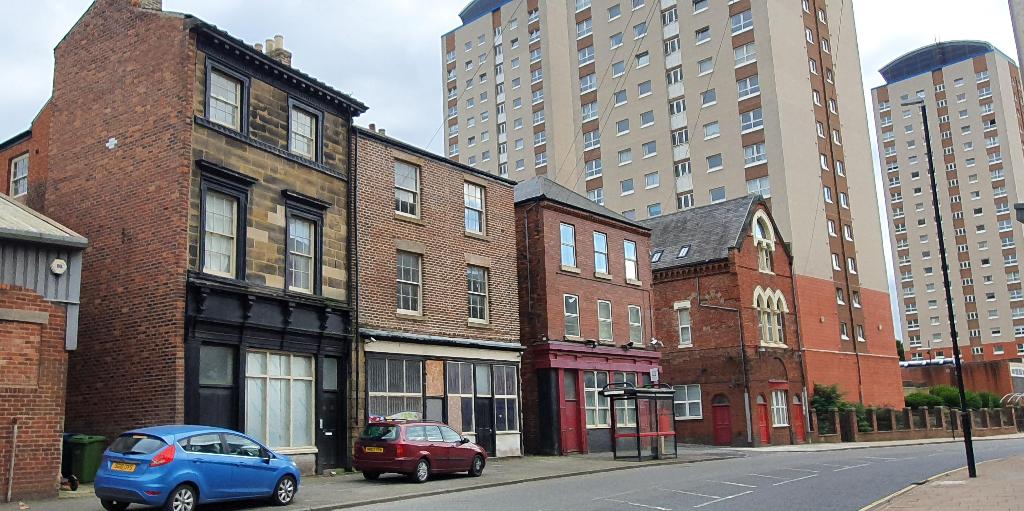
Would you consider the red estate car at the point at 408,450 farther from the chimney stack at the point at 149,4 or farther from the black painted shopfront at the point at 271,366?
the chimney stack at the point at 149,4

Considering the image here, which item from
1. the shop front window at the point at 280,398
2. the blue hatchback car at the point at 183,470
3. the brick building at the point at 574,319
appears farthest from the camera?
the brick building at the point at 574,319

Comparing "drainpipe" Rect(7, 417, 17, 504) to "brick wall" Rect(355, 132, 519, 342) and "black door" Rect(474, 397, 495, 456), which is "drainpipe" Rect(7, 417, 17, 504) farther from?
"black door" Rect(474, 397, 495, 456)

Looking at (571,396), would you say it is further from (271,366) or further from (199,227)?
(199,227)

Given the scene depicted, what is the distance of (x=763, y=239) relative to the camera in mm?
43375

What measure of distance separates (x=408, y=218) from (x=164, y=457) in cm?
1289

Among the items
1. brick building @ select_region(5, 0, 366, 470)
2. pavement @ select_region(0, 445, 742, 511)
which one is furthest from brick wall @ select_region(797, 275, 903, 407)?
brick building @ select_region(5, 0, 366, 470)

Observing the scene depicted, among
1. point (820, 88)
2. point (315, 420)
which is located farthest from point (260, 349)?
point (820, 88)

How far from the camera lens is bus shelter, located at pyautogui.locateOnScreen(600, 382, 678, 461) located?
91.4 feet

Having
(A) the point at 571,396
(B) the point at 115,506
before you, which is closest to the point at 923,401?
(A) the point at 571,396

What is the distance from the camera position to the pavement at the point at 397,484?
15.3 m

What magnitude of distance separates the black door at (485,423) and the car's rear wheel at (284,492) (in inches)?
447

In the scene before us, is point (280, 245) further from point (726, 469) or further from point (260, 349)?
point (726, 469)

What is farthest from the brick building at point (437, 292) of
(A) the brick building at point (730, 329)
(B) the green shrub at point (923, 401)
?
(B) the green shrub at point (923, 401)

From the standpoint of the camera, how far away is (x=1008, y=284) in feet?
327
